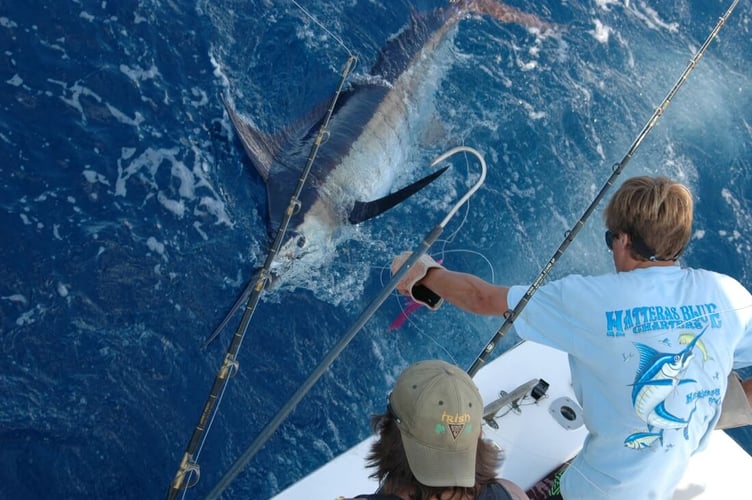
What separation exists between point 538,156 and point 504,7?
5.89 ft

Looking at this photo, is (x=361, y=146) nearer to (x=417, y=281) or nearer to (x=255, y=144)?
(x=255, y=144)

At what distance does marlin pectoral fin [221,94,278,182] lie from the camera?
4336mm

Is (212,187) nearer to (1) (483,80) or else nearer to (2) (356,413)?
(2) (356,413)

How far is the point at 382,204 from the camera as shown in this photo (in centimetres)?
440

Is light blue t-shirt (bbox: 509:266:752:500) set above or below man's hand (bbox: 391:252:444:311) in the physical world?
Answer: above

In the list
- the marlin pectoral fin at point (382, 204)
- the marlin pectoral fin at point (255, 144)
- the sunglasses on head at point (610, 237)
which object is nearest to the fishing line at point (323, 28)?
the marlin pectoral fin at point (255, 144)

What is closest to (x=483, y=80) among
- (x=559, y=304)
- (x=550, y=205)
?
(x=550, y=205)

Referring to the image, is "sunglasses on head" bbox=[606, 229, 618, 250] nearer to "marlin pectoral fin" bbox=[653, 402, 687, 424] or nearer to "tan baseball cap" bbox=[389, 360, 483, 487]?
"marlin pectoral fin" bbox=[653, 402, 687, 424]

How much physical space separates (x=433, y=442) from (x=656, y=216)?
119 cm

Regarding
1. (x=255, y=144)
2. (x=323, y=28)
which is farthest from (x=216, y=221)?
(x=323, y=28)

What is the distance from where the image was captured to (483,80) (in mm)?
5594

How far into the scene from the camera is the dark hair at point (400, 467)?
59.6 inches

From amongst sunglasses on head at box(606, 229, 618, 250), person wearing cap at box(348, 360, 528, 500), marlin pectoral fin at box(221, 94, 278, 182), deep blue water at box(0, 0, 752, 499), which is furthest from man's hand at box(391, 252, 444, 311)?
marlin pectoral fin at box(221, 94, 278, 182)

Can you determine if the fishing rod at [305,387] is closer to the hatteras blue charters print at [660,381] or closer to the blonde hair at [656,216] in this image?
the blonde hair at [656,216]
